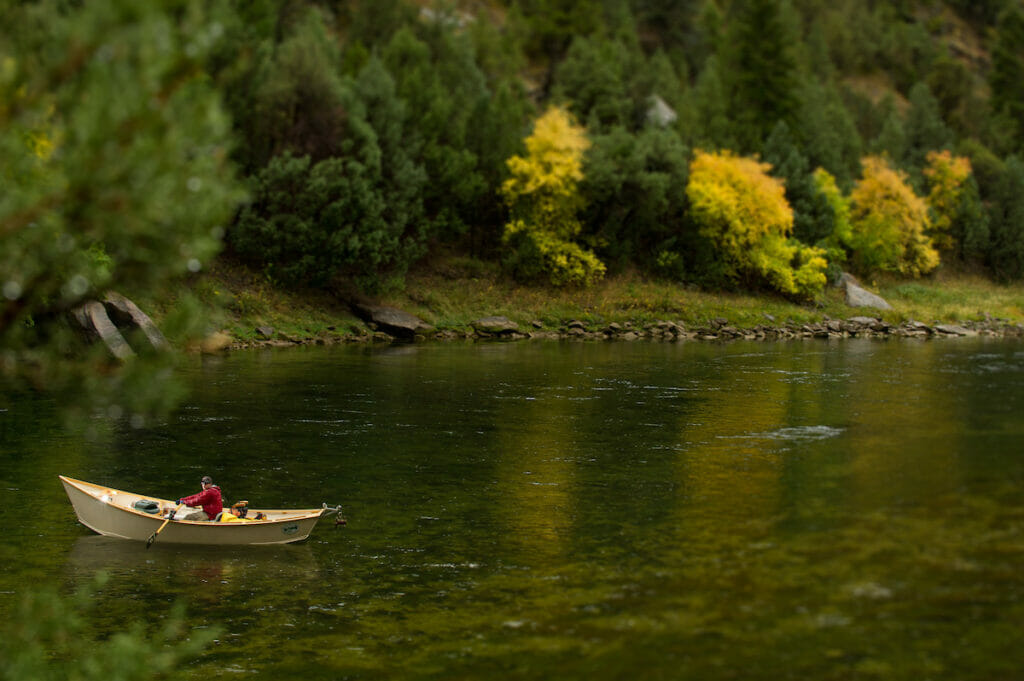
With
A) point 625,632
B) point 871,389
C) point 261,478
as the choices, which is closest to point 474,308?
point 871,389

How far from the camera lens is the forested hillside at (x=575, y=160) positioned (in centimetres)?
6625

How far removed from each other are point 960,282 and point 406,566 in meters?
92.9

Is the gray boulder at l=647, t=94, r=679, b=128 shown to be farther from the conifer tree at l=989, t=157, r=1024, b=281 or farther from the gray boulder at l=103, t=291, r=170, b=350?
the gray boulder at l=103, t=291, r=170, b=350

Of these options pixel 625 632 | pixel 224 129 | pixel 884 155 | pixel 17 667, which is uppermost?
pixel 884 155

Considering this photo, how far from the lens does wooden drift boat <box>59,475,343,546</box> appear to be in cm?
2180

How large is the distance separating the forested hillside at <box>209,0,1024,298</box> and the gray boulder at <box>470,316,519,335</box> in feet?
22.4

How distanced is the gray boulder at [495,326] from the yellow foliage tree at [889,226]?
41067mm

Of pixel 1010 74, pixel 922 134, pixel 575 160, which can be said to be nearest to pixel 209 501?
pixel 575 160

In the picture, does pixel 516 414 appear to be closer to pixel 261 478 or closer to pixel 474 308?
pixel 261 478

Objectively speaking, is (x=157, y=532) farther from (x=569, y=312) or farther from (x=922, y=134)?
(x=922, y=134)

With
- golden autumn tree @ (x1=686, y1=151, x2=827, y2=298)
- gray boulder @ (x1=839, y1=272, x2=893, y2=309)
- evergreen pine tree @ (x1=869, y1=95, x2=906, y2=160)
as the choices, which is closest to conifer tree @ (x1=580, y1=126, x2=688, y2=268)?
golden autumn tree @ (x1=686, y1=151, x2=827, y2=298)

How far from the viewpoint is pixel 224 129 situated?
6949mm

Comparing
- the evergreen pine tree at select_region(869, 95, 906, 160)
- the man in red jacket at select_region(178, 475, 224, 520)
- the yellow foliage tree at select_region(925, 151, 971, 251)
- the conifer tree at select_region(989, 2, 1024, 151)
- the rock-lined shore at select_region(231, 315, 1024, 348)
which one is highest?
the conifer tree at select_region(989, 2, 1024, 151)

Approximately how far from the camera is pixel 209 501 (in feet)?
72.3
